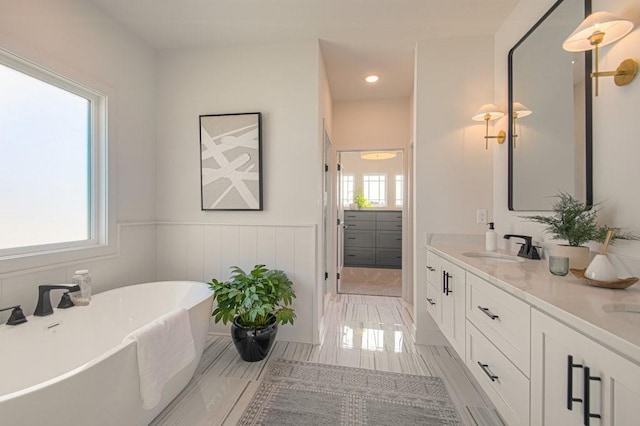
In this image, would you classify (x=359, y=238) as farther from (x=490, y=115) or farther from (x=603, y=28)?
(x=603, y=28)

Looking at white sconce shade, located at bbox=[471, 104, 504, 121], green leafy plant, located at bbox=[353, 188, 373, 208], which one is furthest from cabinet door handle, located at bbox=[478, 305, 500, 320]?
green leafy plant, located at bbox=[353, 188, 373, 208]

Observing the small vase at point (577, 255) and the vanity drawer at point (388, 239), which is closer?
the small vase at point (577, 255)

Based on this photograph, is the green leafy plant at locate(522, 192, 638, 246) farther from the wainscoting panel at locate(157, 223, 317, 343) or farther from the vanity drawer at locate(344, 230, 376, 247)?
the vanity drawer at locate(344, 230, 376, 247)

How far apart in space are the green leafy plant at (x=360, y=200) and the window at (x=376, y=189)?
4.4 inches

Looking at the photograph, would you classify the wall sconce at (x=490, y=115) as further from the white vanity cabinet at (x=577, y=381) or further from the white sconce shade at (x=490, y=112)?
the white vanity cabinet at (x=577, y=381)

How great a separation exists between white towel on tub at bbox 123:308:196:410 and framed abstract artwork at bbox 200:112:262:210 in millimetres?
1156

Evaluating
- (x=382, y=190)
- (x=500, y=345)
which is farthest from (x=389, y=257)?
(x=500, y=345)

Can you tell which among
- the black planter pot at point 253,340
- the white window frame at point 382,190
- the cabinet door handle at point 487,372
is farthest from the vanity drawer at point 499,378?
the white window frame at point 382,190

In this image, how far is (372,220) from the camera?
544cm

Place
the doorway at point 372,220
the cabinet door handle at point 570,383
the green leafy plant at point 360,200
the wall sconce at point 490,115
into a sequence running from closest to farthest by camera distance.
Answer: the cabinet door handle at point 570,383 < the wall sconce at point 490,115 < the doorway at point 372,220 < the green leafy plant at point 360,200

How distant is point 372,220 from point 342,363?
12.0 ft

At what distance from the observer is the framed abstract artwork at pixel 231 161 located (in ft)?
7.86

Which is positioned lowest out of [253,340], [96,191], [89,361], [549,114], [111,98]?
[253,340]

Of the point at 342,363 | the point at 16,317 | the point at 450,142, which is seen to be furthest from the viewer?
the point at 450,142
